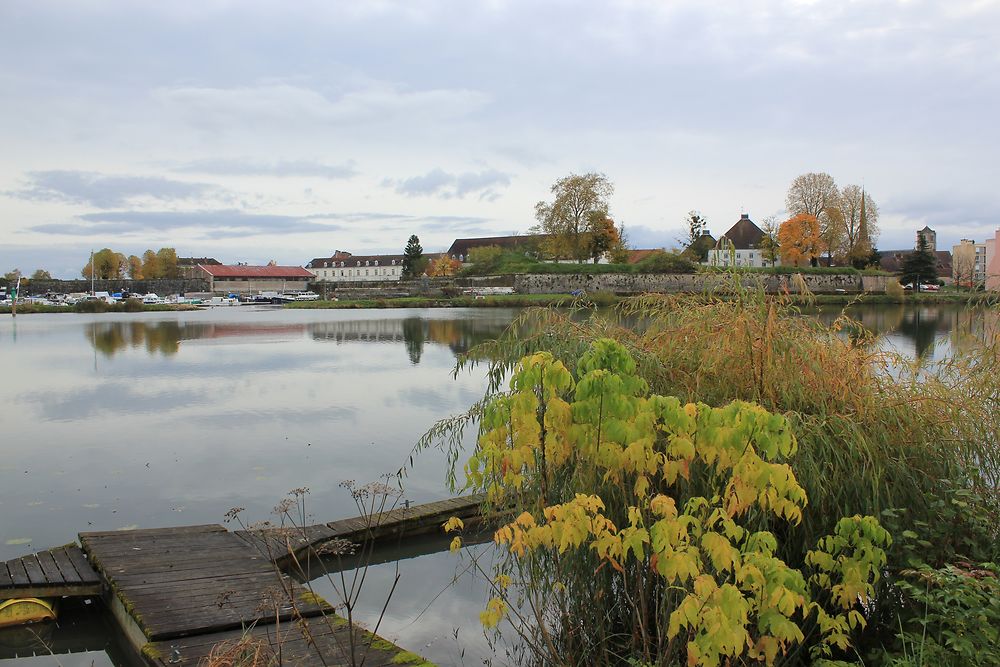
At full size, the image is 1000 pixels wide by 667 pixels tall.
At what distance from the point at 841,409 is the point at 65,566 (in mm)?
6460

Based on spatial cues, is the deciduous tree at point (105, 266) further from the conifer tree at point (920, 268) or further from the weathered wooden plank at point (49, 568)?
the weathered wooden plank at point (49, 568)

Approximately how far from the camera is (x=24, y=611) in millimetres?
6367

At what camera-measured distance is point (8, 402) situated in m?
17.1

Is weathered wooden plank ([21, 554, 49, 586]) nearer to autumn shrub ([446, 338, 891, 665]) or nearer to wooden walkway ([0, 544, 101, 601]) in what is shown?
wooden walkway ([0, 544, 101, 601])

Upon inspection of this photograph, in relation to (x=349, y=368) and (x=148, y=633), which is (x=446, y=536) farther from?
(x=349, y=368)

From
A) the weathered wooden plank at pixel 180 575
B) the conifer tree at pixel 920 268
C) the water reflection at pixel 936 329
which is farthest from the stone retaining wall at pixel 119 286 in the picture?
the weathered wooden plank at pixel 180 575

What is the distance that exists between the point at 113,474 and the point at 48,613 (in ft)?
15.4

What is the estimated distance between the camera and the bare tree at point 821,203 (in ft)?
232

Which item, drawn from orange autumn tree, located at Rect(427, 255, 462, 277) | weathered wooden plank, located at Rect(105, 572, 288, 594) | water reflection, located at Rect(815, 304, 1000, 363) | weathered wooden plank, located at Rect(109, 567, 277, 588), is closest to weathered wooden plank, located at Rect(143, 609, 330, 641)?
weathered wooden plank, located at Rect(105, 572, 288, 594)

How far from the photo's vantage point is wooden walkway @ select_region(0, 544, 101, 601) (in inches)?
249

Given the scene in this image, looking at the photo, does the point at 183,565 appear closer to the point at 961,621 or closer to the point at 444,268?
the point at 961,621

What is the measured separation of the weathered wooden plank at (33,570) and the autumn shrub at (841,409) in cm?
392

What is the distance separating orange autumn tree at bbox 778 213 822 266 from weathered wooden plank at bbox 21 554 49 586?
68.7m

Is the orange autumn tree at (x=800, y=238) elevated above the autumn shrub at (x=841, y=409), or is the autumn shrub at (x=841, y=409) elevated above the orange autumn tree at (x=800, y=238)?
the orange autumn tree at (x=800, y=238)
